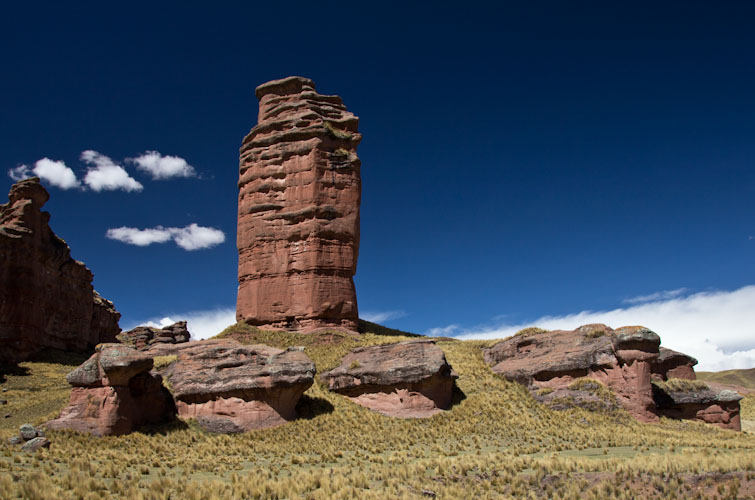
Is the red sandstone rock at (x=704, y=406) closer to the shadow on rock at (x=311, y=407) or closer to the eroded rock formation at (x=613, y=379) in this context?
the eroded rock formation at (x=613, y=379)

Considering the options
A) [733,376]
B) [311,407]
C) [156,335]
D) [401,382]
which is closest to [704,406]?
[401,382]

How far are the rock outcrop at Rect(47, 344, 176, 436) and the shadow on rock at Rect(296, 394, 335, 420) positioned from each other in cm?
788

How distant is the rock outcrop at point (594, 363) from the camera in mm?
27266

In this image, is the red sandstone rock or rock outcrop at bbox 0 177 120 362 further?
rock outcrop at bbox 0 177 120 362

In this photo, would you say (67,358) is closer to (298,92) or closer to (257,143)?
(257,143)

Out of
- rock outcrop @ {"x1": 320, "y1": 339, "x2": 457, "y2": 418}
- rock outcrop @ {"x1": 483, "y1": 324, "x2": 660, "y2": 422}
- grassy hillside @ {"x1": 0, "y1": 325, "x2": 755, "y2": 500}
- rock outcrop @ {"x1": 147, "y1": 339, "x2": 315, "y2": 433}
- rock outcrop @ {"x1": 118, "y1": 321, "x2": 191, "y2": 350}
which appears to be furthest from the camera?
rock outcrop @ {"x1": 118, "y1": 321, "x2": 191, "y2": 350}

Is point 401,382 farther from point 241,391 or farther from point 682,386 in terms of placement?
point 682,386

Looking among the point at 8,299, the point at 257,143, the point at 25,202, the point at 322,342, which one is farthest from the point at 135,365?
the point at 25,202

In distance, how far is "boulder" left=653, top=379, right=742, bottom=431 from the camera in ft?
94.7

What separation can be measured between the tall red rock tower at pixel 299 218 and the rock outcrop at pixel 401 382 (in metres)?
11.4

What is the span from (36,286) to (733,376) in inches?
5121

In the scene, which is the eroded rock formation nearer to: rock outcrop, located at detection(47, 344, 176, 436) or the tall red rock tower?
the tall red rock tower

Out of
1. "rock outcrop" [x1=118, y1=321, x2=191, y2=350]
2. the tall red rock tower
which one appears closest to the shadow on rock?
the tall red rock tower

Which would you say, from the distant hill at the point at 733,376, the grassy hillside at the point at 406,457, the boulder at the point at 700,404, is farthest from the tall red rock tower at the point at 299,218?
the distant hill at the point at 733,376
